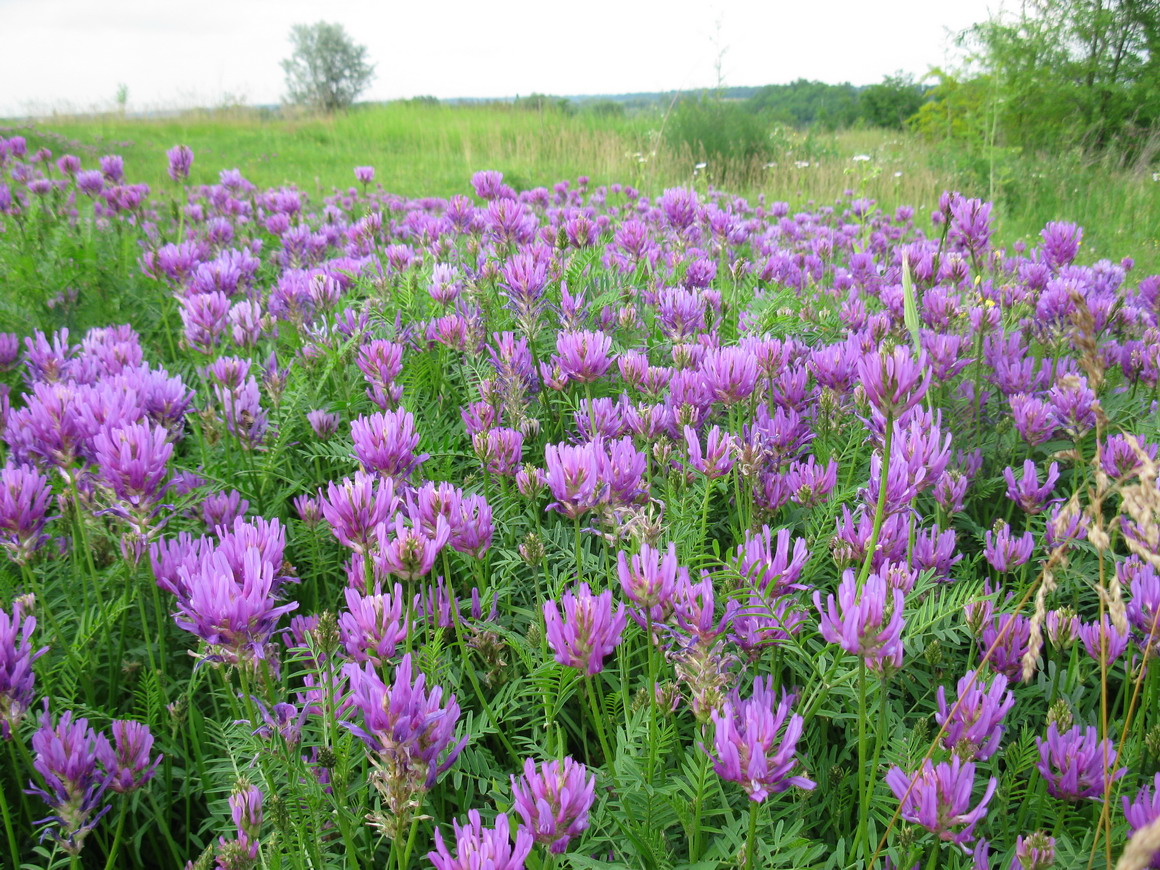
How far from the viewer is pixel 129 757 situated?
149cm

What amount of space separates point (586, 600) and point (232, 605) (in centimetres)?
59

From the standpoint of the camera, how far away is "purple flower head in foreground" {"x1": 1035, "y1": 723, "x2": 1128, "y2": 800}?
1.30 meters

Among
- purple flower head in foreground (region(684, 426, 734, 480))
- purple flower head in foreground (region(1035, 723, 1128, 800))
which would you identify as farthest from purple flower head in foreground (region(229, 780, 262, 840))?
purple flower head in foreground (region(1035, 723, 1128, 800))

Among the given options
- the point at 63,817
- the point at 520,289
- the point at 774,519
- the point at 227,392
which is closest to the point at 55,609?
the point at 227,392

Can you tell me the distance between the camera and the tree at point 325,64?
53875mm

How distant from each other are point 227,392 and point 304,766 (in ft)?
4.95

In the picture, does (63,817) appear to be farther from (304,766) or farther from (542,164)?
(542,164)

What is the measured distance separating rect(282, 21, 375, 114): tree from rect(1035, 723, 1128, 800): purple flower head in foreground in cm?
6029

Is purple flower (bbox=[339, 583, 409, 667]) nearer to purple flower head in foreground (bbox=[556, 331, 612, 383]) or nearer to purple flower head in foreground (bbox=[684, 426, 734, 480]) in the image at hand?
purple flower head in foreground (bbox=[684, 426, 734, 480])

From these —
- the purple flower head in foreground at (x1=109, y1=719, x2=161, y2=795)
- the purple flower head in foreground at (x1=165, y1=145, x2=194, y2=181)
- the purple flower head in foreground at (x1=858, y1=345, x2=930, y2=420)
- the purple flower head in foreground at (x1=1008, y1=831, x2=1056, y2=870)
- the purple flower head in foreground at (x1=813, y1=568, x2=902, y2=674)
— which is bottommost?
the purple flower head in foreground at (x1=109, y1=719, x2=161, y2=795)

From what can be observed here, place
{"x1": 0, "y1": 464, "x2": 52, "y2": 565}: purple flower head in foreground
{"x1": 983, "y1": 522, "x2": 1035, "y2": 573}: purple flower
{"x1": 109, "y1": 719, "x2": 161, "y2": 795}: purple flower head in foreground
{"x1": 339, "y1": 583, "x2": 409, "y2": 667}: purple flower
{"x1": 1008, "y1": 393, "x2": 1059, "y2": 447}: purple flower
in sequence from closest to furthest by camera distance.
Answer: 1. {"x1": 339, "y1": 583, "x2": 409, "y2": 667}: purple flower
2. {"x1": 109, "y1": 719, "x2": 161, "y2": 795}: purple flower head in foreground
3. {"x1": 0, "y1": 464, "x2": 52, "y2": 565}: purple flower head in foreground
4. {"x1": 983, "y1": 522, "x2": 1035, "y2": 573}: purple flower
5. {"x1": 1008, "y1": 393, "x2": 1059, "y2": 447}: purple flower

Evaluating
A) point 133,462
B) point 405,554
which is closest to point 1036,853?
point 405,554

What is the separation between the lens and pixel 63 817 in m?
1.36

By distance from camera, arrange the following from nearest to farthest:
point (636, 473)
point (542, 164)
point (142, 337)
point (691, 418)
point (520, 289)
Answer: point (636, 473) → point (691, 418) → point (520, 289) → point (142, 337) → point (542, 164)
